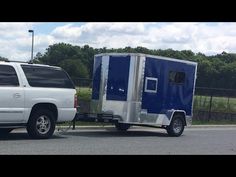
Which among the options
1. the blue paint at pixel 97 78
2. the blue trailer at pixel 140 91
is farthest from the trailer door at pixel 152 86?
the blue paint at pixel 97 78

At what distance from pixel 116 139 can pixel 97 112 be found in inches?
74.9

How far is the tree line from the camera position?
4841cm

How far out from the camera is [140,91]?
15.5m

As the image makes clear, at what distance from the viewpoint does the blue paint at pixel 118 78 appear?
15523 millimetres

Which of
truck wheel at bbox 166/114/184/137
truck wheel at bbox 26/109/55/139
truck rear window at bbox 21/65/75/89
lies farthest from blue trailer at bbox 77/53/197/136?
truck wheel at bbox 26/109/55/139

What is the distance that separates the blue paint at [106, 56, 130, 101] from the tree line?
2527 centimetres

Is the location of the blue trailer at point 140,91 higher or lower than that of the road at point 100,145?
higher

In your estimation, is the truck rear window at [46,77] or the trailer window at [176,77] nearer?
the truck rear window at [46,77]

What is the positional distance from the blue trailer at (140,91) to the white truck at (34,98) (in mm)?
2174

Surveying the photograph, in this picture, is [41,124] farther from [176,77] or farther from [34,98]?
[176,77]

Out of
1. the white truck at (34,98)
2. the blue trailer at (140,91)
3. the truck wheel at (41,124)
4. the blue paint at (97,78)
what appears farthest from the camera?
the blue paint at (97,78)

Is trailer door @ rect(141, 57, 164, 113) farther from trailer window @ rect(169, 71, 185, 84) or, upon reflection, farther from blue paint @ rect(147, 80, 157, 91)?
trailer window @ rect(169, 71, 185, 84)

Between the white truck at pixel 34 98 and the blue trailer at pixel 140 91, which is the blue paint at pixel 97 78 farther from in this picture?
the white truck at pixel 34 98
